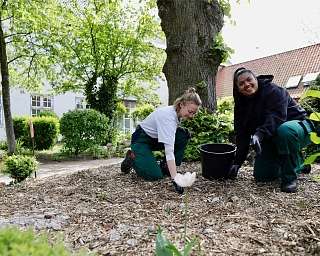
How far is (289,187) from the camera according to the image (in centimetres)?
370

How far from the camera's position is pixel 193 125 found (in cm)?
608

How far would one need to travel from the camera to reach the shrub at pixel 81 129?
42.5ft

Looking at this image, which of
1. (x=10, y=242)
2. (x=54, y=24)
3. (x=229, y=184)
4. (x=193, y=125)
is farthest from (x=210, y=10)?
(x=54, y=24)

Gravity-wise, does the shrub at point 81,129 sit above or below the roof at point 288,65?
below

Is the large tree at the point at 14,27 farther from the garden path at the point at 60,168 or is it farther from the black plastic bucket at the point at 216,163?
the black plastic bucket at the point at 216,163

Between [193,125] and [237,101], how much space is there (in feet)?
6.60

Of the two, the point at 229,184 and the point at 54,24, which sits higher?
the point at 54,24

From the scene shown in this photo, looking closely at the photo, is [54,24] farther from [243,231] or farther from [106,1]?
[243,231]

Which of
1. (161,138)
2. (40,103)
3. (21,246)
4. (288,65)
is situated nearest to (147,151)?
(161,138)

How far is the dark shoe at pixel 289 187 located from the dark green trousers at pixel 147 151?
4.68 feet

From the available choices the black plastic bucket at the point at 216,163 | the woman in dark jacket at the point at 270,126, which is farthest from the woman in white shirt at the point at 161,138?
the woman in dark jacket at the point at 270,126

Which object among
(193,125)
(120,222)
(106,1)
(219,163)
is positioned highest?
(106,1)

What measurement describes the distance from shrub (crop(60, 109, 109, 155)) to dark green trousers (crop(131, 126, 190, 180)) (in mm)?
8534

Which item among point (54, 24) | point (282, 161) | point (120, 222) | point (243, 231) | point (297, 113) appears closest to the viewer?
point (243, 231)
